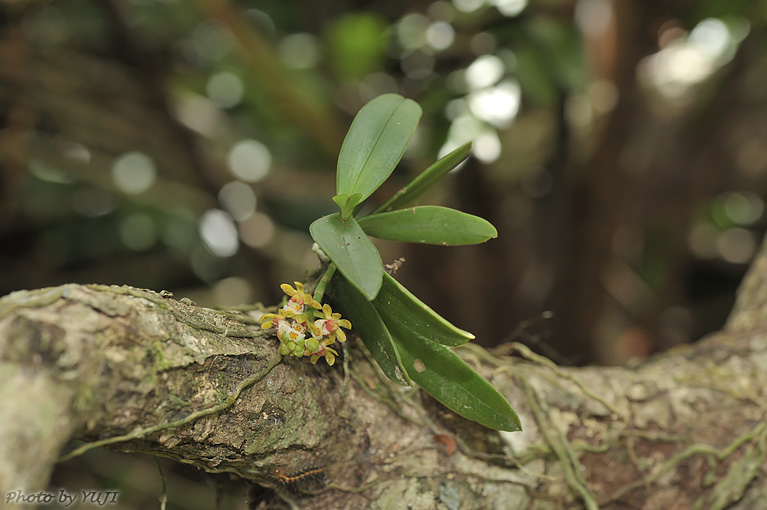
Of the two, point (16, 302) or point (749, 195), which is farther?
point (749, 195)

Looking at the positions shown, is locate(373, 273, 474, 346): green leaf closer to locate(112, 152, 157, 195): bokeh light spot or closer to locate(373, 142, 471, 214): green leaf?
locate(373, 142, 471, 214): green leaf

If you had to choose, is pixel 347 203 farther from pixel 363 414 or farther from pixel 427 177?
pixel 363 414

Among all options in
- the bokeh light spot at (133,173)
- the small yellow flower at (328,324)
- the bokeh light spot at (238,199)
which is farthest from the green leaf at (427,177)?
the bokeh light spot at (133,173)

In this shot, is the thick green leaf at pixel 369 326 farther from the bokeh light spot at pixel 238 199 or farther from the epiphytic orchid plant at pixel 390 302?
the bokeh light spot at pixel 238 199

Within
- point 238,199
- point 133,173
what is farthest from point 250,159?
point 133,173

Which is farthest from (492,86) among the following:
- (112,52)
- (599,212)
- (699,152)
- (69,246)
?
(69,246)

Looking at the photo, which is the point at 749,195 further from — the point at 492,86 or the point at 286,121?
the point at 286,121
